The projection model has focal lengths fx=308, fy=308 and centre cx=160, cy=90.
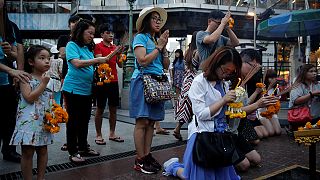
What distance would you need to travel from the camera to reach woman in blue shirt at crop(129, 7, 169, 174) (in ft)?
11.1

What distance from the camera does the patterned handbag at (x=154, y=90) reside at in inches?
132

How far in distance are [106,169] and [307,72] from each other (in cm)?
385

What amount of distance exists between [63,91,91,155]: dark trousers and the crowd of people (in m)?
0.01

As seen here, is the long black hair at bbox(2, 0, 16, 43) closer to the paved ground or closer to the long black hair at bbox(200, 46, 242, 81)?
the paved ground

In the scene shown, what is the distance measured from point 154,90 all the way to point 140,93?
19 cm

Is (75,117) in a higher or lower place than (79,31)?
lower

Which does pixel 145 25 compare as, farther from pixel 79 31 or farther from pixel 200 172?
pixel 200 172

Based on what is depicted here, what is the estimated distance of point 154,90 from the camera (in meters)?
3.38

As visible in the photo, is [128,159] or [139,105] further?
[128,159]

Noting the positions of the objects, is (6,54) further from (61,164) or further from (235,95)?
(235,95)

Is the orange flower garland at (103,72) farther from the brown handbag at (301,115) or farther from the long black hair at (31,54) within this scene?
the brown handbag at (301,115)

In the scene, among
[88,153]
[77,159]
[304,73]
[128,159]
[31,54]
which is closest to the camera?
[31,54]

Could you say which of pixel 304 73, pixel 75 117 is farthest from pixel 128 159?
pixel 304 73

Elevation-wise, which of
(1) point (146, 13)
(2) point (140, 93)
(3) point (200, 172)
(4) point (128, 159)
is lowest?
(4) point (128, 159)
